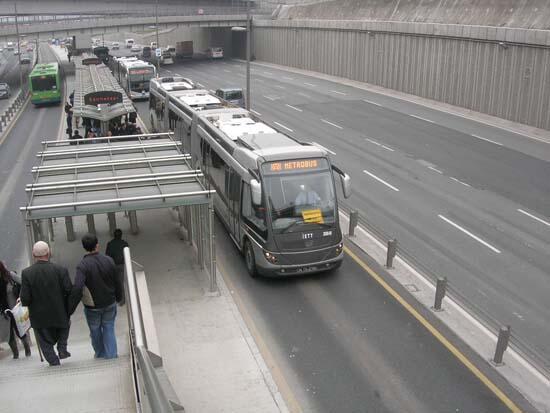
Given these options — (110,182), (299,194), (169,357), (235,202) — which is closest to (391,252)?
(299,194)

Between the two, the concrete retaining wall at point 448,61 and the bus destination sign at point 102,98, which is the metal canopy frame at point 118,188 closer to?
the bus destination sign at point 102,98

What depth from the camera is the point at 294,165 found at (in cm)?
1335

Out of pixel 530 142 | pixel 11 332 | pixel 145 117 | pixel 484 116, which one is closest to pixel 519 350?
pixel 11 332

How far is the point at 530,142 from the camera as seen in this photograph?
2794cm

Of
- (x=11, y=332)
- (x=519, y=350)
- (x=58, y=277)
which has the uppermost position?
(x=58, y=277)

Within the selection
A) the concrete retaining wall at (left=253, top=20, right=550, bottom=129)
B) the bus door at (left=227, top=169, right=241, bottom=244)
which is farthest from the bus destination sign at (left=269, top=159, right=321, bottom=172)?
the concrete retaining wall at (left=253, top=20, right=550, bottom=129)

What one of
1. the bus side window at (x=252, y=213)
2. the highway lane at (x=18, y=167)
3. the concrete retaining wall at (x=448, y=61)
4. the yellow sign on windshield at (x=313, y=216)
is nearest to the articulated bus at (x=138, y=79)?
the highway lane at (x=18, y=167)

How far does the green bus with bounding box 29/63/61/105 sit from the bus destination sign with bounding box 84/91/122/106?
21.3 meters

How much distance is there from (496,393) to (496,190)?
12693mm

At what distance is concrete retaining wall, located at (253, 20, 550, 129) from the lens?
30.0 m

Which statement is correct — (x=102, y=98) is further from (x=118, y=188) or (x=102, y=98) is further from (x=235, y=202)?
(x=118, y=188)

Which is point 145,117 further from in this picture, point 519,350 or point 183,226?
point 519,350

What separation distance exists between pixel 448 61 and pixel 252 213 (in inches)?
1095

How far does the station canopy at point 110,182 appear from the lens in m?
11.4
